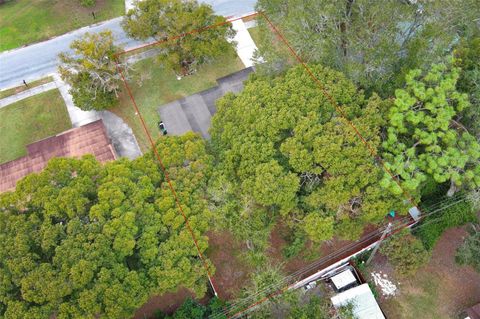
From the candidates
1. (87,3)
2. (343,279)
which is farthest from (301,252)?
(87,3)

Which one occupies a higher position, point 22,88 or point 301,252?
point 22,88

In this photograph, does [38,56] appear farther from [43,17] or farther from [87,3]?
[87,3]

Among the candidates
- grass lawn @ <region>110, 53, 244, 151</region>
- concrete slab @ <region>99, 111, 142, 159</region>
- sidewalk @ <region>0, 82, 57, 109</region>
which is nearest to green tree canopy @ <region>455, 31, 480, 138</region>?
grass lawn @ <region>110, 53, 244, 151</region>

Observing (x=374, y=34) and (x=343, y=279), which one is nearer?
(x=343, y=279)

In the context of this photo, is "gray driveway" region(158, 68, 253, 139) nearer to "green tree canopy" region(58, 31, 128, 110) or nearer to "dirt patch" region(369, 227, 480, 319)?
"green tree canopy" region(58, 31, 128, 110)

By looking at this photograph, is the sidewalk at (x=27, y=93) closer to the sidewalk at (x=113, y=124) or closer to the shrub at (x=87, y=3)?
the sidewalk at (x=113, y=124)

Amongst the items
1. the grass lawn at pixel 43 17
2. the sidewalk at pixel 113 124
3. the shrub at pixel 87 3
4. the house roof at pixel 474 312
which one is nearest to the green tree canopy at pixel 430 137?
the house roof at pixel 474 312
